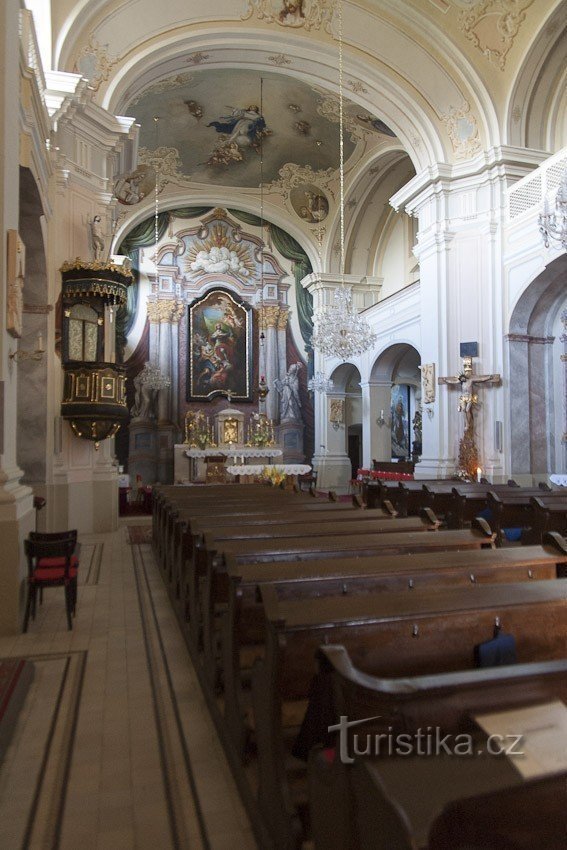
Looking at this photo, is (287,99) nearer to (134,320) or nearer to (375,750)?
(134,320)

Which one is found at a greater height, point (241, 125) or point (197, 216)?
point (241, 125)

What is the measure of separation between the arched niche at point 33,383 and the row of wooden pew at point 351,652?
4.85m

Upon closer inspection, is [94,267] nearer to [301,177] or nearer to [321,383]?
[321,383]

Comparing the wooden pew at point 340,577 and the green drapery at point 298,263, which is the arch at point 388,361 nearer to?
the green drapery at point 298,263

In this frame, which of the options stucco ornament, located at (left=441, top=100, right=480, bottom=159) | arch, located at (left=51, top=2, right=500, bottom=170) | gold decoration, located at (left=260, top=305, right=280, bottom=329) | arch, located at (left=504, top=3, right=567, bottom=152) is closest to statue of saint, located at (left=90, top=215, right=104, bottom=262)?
arch, located at (left=51, top=2, right=500, bottom=170)

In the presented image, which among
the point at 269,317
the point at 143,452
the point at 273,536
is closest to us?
the point at 273,536

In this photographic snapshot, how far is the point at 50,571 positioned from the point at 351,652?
10.2ft

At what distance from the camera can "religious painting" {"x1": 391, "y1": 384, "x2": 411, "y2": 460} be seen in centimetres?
1950

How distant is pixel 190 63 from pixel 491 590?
38.8 ft

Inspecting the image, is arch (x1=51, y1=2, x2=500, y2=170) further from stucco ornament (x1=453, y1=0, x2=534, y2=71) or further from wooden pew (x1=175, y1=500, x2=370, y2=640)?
wooden pew (x1=175, y1=500, x2=370, y2=640)

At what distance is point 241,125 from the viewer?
47.9 ft

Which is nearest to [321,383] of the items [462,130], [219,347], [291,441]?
[291,441]

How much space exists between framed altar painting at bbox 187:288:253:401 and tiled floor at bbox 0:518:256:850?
13248 mm

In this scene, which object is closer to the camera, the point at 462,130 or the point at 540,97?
the point at 540,97
